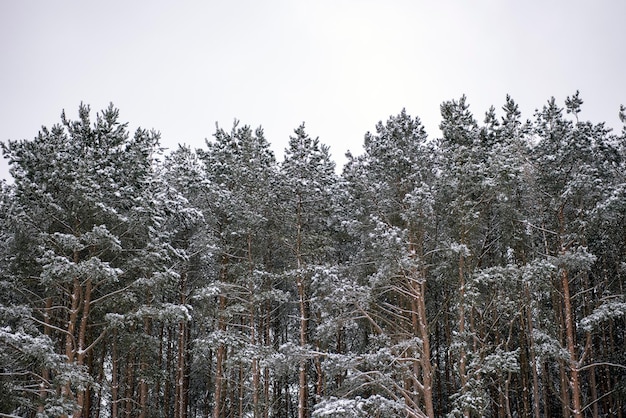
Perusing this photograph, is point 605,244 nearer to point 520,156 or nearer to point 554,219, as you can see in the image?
point 554,219

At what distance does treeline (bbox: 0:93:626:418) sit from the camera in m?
13.7

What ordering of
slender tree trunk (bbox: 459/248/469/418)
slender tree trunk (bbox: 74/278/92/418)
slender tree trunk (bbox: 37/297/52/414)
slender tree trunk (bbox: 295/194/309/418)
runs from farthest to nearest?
slender tree trunk (bbox: 295/194/309/418) < slender tree trunk (bbox: 459/248/469/418) < slender tree trunk (bbox: 74/278/92/418) < slender tree trunk (bbox: 37/297/52/414)

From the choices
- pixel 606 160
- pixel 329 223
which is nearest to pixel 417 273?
pixel 329 223

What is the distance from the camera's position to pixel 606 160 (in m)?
16.2

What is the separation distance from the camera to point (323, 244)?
60.8 feet

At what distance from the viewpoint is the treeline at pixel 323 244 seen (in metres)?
13.7

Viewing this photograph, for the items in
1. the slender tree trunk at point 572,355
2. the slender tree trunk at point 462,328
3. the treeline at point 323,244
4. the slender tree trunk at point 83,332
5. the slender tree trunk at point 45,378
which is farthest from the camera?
the slender tree trunk at point 572,355

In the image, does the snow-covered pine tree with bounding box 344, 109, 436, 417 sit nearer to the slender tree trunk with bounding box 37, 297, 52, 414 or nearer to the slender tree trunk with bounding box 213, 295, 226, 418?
the slender tree trunk with bounding box 213, 295, 226, 418

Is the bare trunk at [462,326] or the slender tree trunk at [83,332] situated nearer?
the slender tree trunk at [83,332]

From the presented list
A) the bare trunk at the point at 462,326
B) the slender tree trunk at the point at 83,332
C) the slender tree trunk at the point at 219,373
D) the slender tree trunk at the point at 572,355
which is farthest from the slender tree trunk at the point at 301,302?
the slender tree trunk at the point at 572,355

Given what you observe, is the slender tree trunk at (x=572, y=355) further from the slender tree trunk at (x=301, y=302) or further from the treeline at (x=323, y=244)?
the slender tree trunk at (x=301, y=302)

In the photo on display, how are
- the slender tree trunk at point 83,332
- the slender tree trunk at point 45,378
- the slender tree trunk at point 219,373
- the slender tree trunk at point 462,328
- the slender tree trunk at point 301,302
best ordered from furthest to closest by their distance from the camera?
1. the slender tree trunk at point 219,373
2. the slender tree trunk at point 301,302
3. the slender tree trunk at point 462,328
4. the slender tree trunk at point 83,332
5. the slender tree trunk at point 45,378

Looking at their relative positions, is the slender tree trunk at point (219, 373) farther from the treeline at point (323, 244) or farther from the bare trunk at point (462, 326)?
the bare trunk at point (462, 326)

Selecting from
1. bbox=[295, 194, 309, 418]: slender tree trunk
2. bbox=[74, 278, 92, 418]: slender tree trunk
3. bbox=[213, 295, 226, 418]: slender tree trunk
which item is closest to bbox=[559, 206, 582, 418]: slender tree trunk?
bbox=[295, 194, 309, 418]: slender tree trunk
